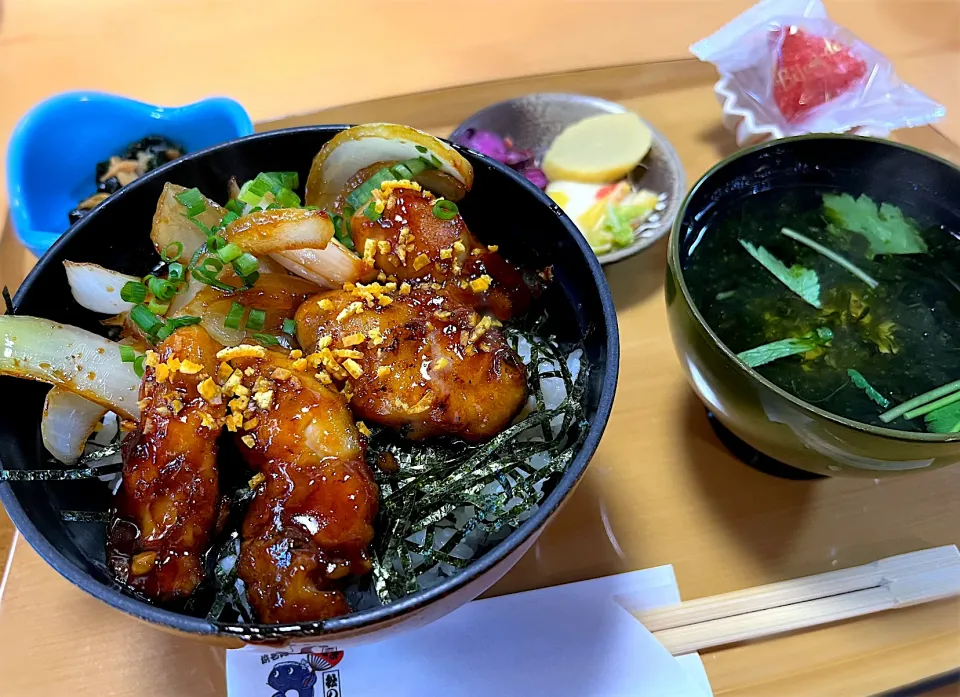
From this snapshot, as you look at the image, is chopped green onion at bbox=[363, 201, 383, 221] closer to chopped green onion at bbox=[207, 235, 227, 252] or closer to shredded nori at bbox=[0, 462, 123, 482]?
chopped green onion at bbox=[207, 235, 227, 252]

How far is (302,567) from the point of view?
91 centimetres

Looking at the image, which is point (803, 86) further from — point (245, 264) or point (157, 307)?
point (157, 307)

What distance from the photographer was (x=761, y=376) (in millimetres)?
1174

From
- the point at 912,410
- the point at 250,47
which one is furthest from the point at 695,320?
the point at 250,47

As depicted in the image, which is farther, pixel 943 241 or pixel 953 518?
pixel 943 241

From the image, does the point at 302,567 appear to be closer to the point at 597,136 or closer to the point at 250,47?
the point at 597,136

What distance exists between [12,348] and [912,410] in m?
1.60

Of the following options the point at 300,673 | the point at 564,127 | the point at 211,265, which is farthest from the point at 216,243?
the point at 564,127

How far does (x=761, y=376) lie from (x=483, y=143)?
48.6 inches

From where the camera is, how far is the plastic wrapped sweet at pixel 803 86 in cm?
213

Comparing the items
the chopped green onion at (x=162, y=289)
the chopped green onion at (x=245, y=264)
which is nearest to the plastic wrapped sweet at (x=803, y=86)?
the chopped green onion at (x=245, y=264)

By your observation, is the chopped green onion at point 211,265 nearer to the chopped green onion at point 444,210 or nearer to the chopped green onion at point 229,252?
the chopped green onion at point 229,252

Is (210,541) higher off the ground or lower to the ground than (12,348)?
lower

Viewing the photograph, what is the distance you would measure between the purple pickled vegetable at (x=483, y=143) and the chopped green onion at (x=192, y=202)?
104 centimetres
